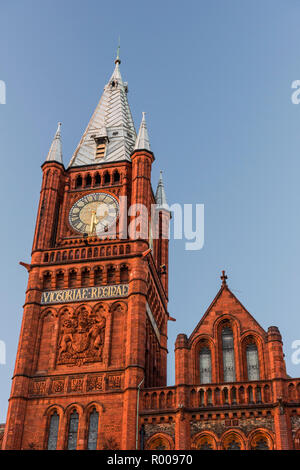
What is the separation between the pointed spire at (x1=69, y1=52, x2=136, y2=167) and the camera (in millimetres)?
51125

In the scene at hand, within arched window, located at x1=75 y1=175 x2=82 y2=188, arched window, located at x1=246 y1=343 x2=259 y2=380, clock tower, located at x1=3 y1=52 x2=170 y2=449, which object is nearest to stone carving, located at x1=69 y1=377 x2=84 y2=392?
clock tower, located at x1=3 y1=52 x2=170 y2=449

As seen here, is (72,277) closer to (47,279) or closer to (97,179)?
(47,279)

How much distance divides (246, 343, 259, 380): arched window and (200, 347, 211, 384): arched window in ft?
6.63

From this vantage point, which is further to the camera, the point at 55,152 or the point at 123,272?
the point at 55,152

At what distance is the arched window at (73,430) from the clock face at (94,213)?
12.9 m

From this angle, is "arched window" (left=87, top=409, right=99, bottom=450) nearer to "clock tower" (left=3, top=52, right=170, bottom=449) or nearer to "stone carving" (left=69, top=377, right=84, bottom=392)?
"clock tower" (left=3, top=52, right=170, bottom=449)

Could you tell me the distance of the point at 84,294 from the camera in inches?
1652

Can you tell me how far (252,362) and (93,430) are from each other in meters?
8.83

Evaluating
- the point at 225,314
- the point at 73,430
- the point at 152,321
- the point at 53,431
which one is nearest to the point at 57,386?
the point at 53,431

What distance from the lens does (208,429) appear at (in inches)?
1348

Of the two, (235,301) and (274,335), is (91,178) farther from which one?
(274,335)

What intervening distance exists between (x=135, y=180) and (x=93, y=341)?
12164mm
